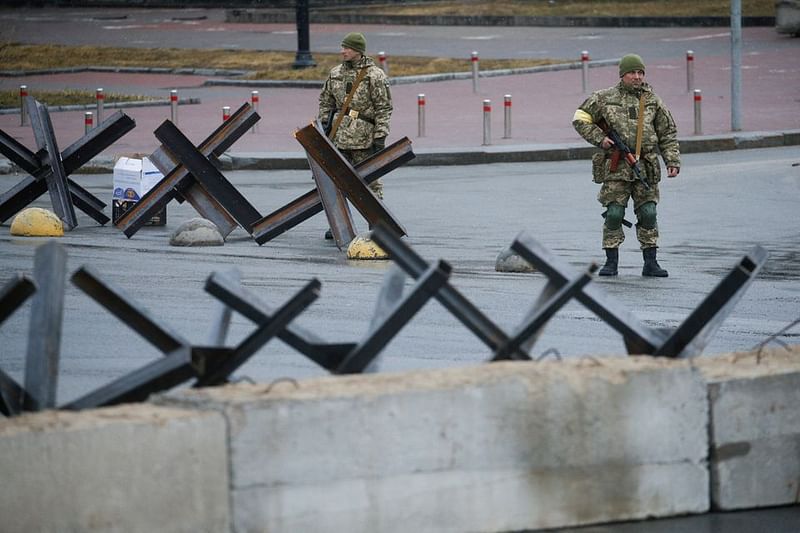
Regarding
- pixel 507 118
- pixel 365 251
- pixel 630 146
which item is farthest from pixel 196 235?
pixel 507 118

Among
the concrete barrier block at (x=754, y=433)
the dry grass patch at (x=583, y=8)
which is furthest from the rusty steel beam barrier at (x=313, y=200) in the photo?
the dry grass patch at (x=583, y=8)

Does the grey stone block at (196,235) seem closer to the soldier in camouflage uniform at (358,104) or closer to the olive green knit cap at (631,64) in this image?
the soldier in camouflage uniform at (358,104)

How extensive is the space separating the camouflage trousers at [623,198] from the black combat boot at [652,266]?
0.20 ft

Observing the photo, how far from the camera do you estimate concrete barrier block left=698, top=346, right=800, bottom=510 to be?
248 inches

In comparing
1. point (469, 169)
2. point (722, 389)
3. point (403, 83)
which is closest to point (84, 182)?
point (469, 169)

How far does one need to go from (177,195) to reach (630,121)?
4.77 meters

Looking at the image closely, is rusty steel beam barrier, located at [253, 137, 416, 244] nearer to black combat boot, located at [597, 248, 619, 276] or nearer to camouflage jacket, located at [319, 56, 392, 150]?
camouflage jacket, located at [319, 56, 392, 150]

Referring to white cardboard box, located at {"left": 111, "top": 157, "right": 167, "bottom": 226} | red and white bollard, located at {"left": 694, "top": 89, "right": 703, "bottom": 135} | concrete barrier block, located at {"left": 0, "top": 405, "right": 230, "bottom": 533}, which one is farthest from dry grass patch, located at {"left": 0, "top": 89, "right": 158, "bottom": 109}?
concrete barrier block, located at {"left": 0, "top": 405, "right": 230, "bottom": 533}

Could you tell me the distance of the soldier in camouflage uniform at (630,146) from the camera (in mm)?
12664

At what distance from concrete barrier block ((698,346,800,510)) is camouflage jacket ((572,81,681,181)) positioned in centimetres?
632

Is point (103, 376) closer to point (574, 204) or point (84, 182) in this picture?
point (574, 204)

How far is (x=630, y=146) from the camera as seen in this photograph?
12.7 m

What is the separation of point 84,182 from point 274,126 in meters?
5.79

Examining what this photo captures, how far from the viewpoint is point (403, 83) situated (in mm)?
31516
